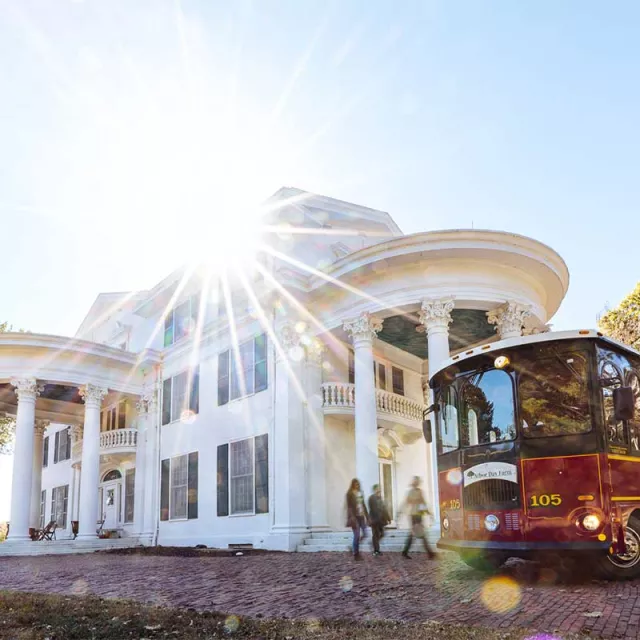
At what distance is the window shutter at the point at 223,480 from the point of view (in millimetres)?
20239

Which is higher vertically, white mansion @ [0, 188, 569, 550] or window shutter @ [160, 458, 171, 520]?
white mansion @ [0, 188, 569, 550]

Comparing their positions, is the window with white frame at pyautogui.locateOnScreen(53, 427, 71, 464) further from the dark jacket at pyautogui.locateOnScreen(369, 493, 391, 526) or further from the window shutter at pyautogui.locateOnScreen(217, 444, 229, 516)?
the dark jacket at pyautogui.locateOnScreen(369, 493, 391, 526)

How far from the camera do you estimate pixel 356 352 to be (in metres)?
17.4

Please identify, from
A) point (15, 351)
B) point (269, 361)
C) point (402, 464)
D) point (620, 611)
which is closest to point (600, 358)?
point (620, 611)

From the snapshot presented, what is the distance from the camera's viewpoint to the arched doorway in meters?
27.5

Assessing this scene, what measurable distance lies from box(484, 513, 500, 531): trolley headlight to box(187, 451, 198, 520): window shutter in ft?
47.7

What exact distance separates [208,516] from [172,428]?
407 centimetres

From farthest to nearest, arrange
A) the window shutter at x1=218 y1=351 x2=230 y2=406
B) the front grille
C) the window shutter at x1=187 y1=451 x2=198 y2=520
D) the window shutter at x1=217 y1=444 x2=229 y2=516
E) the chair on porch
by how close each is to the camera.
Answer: the chair on porch < the window shutter at x1=187 y1=451 x2=198 y2=520 < the window shutter at x1=218 y1=351 x2=230 y2=406 < the window shutter at x1=217 y1=444 x2=229 y2=516 < the front grille

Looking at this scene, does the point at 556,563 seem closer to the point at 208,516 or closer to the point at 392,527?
the point at 392,527

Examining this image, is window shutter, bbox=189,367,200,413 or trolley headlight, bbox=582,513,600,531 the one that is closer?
trolley headlight, bbox=582,513,600,531

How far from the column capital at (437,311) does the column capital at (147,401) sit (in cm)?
1277

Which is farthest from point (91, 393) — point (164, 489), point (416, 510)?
point (416, 510)

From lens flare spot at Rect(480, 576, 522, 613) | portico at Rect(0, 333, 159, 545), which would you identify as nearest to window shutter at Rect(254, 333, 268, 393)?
portico at Rect(0, 333, 159, 545)

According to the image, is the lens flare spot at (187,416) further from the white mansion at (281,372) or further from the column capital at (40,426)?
the column capital at (40,426)
